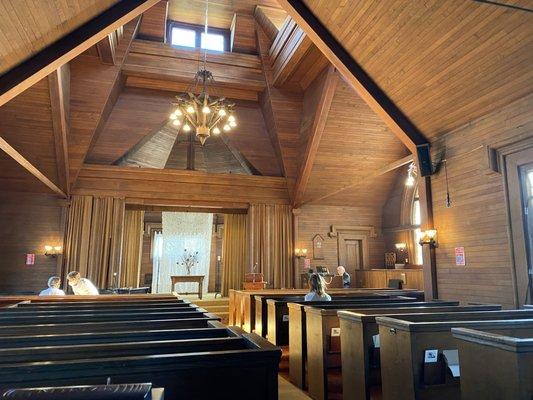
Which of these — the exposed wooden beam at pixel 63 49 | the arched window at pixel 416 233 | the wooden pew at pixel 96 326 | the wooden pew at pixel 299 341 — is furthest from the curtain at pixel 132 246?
the wooden pew at pixel 96 326

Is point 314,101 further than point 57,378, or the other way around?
point 314,101

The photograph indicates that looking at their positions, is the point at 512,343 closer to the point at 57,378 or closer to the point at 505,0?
the point at 57,378

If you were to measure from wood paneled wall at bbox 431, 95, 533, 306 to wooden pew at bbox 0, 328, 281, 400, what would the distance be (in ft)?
14.9

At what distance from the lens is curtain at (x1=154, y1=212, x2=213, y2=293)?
45.2 ft

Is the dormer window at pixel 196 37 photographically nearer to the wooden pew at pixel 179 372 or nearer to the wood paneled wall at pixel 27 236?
the wood paneled wall at pixel 27 236

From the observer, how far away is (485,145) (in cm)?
552

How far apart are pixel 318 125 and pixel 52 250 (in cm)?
700

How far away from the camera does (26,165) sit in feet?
23.7

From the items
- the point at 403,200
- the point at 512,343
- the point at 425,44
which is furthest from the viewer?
the point at 403,200

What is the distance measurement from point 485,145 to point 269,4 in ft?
20.2

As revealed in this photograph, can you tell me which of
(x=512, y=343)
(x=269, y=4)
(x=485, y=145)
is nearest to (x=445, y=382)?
(x=512, y=343)

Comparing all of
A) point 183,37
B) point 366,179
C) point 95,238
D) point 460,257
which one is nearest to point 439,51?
point 460,257

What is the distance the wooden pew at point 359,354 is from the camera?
3137mm

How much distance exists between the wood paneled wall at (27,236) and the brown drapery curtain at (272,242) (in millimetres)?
4880
